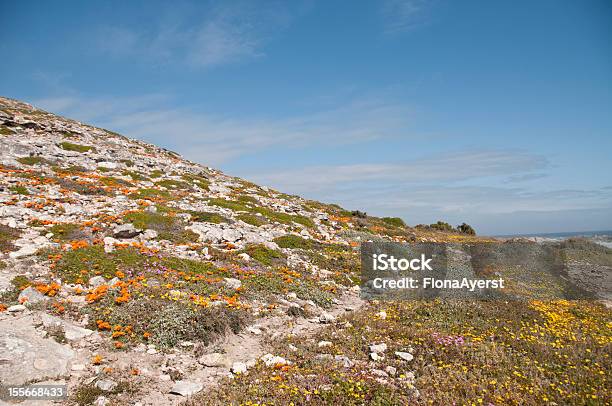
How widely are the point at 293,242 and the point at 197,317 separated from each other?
1209 cm

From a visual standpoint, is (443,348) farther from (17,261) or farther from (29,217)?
(29,217)

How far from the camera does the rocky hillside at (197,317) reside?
8211 millimetres

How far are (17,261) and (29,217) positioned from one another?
5637mm

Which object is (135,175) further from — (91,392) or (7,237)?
(91,392)

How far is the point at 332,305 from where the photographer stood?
49.1 feet

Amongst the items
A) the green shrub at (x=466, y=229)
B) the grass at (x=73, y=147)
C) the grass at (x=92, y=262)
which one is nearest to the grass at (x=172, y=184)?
the grass at (x=73, y=147)

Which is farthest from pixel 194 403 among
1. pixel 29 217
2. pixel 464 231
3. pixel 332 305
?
pixel 464 231

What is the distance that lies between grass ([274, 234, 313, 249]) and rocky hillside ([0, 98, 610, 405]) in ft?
0.42

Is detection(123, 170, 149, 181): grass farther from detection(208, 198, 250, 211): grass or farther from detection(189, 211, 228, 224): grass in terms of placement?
detection(189, 211, 228, 224): grass

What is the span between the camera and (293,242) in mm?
22672

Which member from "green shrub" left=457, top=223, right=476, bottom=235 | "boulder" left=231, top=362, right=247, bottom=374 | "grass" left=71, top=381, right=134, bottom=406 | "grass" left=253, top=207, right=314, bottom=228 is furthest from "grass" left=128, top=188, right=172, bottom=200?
"green shrub" left=457, top=223, right=476, bottom=235

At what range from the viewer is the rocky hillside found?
323 inches

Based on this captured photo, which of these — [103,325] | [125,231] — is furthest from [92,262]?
[103,325]

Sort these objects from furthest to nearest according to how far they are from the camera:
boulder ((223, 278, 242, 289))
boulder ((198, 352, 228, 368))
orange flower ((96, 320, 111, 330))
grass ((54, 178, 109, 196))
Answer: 1. grass ((54, 178, 109, 196))
2. boulder ((223, 278, 242, 289))
3. orange flower ((96, 320, 111, 330))
4. boulder ((198, 352, 228, 368))
